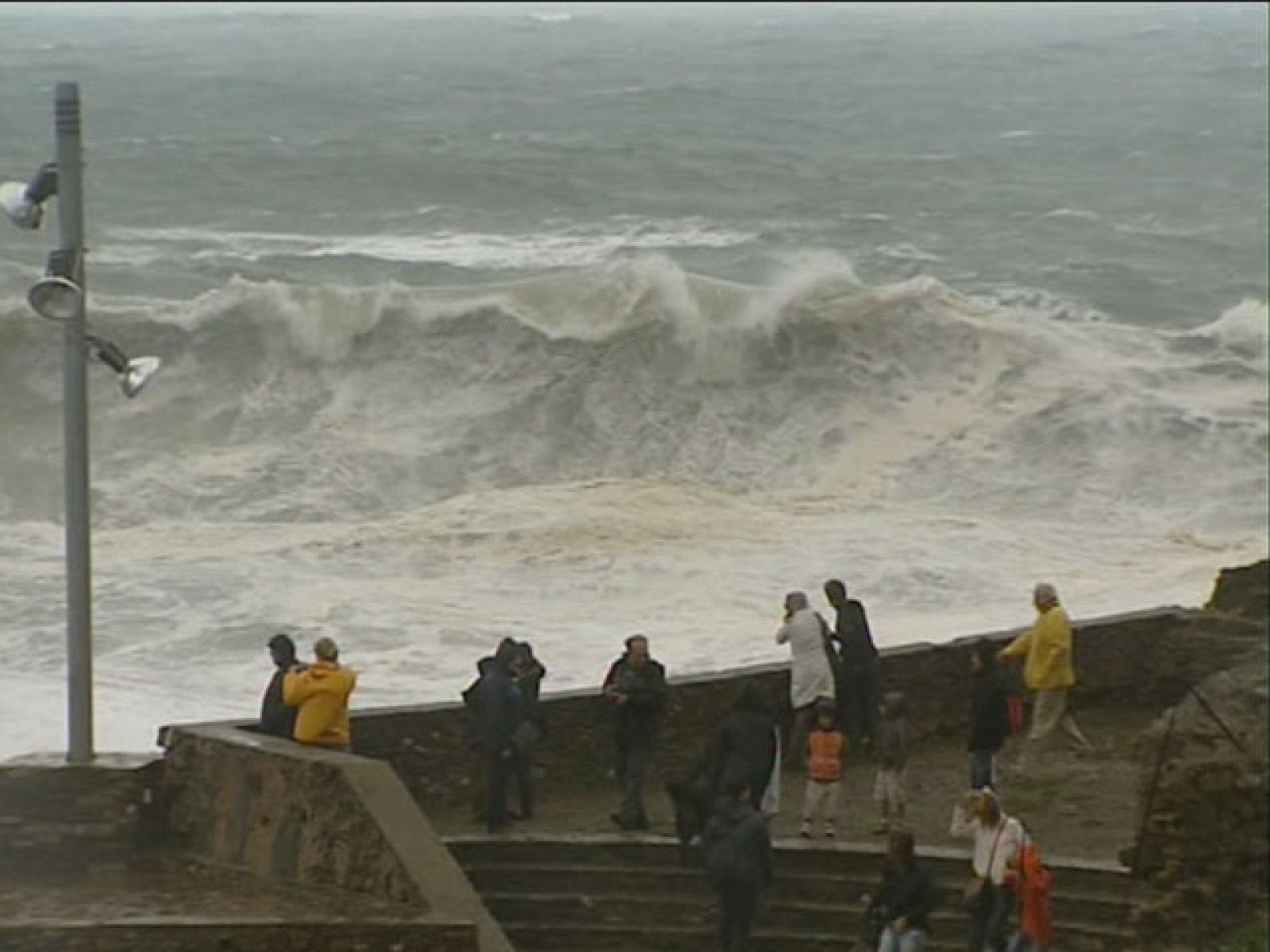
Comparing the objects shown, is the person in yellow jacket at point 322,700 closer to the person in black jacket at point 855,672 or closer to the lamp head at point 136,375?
the lamp head at point 136,375

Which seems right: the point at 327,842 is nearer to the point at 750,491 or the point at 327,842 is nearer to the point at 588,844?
the point at 588,844

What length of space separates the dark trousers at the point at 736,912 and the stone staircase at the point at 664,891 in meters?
0.43

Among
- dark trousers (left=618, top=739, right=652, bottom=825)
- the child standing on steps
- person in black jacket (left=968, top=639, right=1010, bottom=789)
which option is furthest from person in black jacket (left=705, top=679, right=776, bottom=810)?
person in black jacket (left=968, top=639, right=1010, bottom=789)

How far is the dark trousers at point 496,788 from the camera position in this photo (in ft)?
58.5

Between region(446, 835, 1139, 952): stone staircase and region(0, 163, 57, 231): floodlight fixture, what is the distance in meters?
3.46

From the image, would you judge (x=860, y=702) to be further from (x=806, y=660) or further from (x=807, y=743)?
(x=807, y=743)

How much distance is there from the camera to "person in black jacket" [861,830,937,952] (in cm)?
1530

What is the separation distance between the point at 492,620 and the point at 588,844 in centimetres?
1556

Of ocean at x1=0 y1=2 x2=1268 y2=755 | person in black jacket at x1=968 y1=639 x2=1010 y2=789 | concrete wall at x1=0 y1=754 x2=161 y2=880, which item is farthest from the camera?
ocean at x1=0 y1=2 x2=1268 y2=755

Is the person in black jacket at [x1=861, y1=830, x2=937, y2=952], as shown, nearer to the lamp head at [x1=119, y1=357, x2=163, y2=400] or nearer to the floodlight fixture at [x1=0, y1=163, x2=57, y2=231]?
the lamp head at [x1=119, y1=357, x2=163, y2=400]

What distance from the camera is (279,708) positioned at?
17.5 meters

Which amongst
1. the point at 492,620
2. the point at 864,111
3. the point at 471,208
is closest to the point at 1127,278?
the point at 471,208

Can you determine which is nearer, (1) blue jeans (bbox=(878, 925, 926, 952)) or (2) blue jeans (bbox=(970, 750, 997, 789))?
(1) blue jeans (bbox=(878, 925, 926, 952))

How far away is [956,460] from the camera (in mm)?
45219
